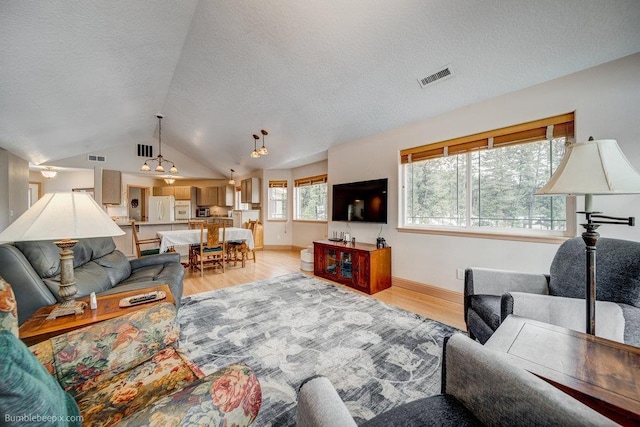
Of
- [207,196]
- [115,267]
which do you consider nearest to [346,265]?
[115,267]

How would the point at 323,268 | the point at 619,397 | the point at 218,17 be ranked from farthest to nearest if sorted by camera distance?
the point at 323,268 → the point at 218,17 → the point at 619,397

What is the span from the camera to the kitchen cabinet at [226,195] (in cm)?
791

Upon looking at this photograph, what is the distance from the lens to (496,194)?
2715mm

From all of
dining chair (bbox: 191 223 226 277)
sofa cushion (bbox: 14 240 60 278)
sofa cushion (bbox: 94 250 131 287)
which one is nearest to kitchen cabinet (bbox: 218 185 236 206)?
dining chair (bbox: 191 223 226 277)

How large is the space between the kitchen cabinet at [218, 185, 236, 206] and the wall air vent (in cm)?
212

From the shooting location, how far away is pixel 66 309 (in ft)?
4.46

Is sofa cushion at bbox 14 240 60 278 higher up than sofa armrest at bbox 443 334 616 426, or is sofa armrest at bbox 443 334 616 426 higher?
sofa cushion at bbox 14 240 60 278

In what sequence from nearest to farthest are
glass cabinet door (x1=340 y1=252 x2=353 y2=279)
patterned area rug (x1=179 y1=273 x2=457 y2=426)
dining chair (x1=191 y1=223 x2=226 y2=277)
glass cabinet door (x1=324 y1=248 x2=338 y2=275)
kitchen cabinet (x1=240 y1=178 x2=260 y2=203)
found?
patterned area rug (x1=179 y1=273 x2=457 y2=426)
glass cabinet door (x1=340 y1=252 x2=353 y2=279)
glass cabinet door (x1=324 y1=248 x2=338 y2=275)
dining chair (x1=191 y1=223 x2=226 y2=277)
kitchen cabinet (x1=240 y1=178 x2=260 y2=203)

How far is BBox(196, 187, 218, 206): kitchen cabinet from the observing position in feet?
26.6

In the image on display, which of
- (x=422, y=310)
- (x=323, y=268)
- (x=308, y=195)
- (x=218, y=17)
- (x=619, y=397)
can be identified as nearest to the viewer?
(x=619, y=397)

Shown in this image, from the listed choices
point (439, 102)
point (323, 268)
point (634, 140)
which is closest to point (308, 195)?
point (323, 268)

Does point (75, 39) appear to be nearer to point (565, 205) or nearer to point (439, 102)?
point (439, 102)

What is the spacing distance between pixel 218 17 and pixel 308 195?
14.0ft

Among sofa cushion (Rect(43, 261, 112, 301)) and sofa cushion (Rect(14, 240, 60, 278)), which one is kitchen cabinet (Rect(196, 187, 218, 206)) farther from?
sofa cushion (Rect(14, 240, 60, 278))
